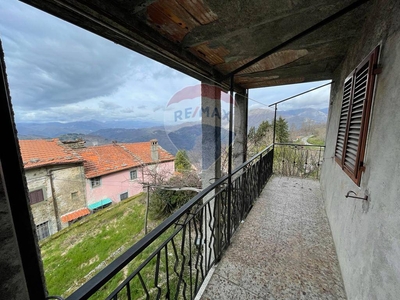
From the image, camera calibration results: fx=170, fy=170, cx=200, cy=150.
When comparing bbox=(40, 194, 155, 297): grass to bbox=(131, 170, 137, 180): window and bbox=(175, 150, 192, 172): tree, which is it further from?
bbox=(175, 150, 192, 172): tree

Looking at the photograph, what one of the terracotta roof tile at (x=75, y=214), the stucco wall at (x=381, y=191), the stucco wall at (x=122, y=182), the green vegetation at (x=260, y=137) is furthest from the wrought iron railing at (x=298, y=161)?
the terracotta roof tile at (x=75, y=214)

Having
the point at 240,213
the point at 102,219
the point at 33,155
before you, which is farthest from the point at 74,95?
the point at 102,219

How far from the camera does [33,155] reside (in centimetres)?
293

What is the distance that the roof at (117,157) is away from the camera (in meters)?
6.47

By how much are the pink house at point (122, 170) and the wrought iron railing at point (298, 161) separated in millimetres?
4628

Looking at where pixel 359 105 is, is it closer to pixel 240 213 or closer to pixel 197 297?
pixel 240 213

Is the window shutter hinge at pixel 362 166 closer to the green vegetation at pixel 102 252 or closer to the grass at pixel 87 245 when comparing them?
the green vegetation at pixel 102 252

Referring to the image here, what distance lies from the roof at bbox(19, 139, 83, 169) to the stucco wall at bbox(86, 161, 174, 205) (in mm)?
2731

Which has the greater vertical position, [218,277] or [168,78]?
[168,78]

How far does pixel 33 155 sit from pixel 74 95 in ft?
5.27

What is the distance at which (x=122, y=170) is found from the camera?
755cm

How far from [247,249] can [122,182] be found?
7.16 metres

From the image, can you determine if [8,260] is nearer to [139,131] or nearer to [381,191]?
[381,191]

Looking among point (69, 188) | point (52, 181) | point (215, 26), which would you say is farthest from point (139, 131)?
point (215, 26)
